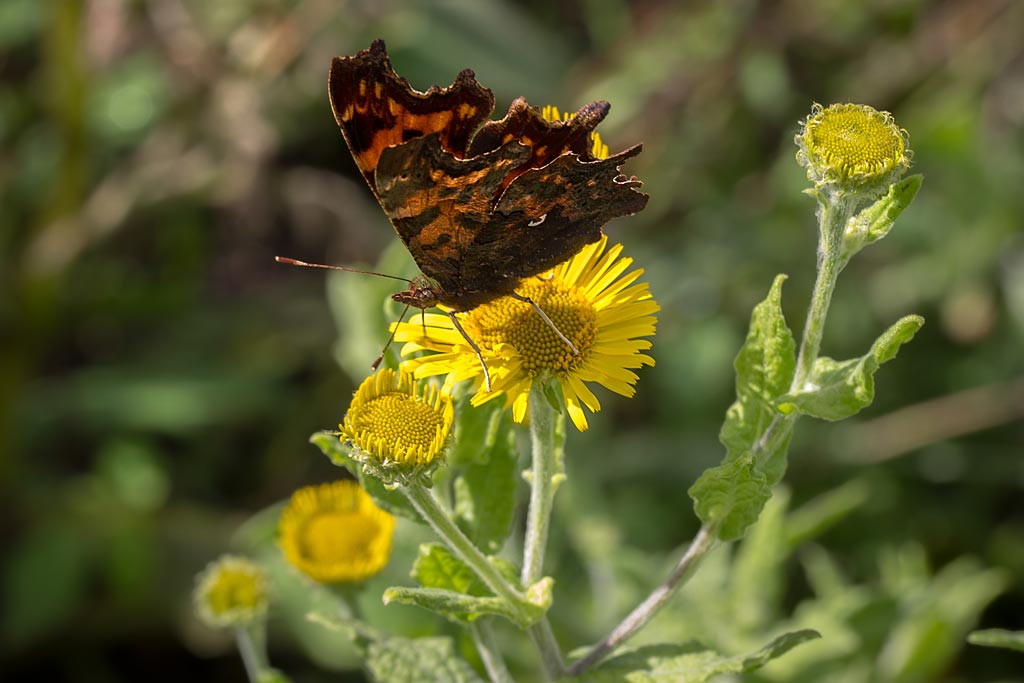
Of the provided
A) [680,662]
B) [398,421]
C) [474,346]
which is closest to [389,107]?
[474,346]

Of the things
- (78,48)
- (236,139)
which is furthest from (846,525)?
(78,48)

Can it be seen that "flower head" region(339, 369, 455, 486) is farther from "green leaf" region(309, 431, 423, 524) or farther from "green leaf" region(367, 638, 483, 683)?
"green leaf" region(367, 638, 483, 683)

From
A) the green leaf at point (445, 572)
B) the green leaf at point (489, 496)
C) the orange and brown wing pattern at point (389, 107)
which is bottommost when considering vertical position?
the green leaf at point (445, 572)

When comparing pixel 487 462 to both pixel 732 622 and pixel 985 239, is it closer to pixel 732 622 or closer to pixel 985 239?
pixel 732 622

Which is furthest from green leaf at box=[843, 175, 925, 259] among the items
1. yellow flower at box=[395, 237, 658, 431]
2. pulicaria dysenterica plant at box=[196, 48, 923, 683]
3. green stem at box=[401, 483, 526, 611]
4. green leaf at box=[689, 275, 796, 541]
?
green stem at box=[401, 483, 526, 611]

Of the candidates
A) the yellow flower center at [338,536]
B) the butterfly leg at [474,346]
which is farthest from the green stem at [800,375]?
the yellow flower center at [338,536]

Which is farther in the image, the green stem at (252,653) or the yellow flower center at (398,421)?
the green stem at (252,653)

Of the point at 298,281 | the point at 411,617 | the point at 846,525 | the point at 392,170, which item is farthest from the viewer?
the point at 298,281

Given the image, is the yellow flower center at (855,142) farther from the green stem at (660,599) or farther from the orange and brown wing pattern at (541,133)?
the green stem at (660,599)
